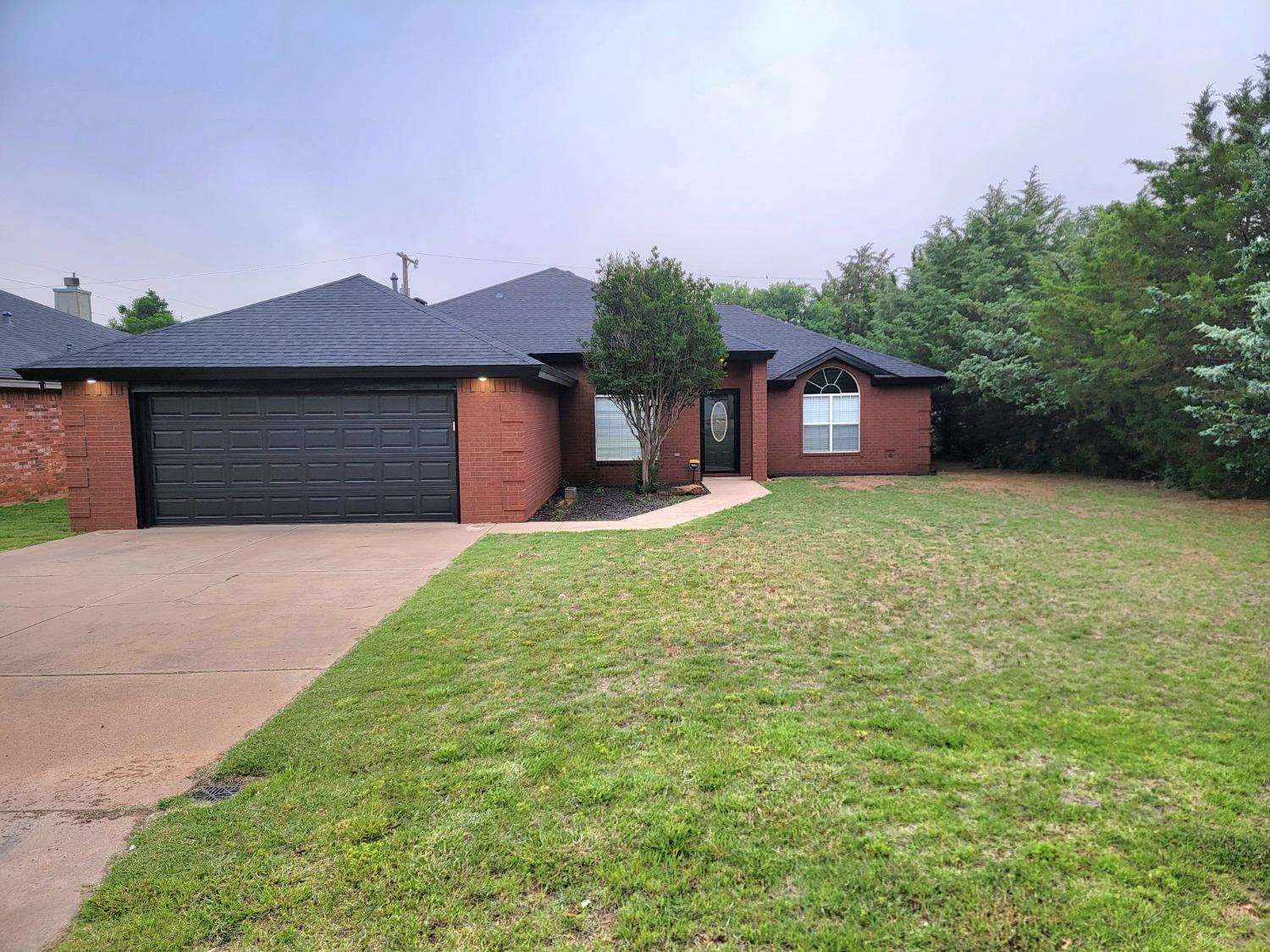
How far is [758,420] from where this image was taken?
15.1 meters

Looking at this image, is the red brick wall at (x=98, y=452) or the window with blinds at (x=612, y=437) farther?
the window with blinds at (x=612, y=437)

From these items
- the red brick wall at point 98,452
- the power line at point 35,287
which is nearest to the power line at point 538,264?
the red brick wall at point 98,452

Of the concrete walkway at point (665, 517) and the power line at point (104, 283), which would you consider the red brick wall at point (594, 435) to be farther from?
the power line at point (104, 283)

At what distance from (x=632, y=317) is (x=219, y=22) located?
910cm

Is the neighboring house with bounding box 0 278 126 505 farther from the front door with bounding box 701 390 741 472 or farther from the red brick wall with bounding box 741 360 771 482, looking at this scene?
the red brick wall with bounding box 741 360 771 482

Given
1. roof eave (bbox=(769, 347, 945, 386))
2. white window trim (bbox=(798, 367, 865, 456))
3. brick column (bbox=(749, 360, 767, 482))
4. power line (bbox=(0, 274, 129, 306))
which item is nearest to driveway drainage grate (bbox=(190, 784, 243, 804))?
brick column (bbox=(749, 360, 767, 482))

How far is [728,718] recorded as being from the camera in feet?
11.3

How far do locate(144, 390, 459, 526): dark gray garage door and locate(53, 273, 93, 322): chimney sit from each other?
19.4 meters

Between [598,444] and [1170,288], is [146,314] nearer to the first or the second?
[598,444]

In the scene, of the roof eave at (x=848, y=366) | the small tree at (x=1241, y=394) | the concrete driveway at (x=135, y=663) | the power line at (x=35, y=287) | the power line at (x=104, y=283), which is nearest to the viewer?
the concrete driveway at (x=135, y=663)

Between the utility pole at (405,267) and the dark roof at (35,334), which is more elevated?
the utility pole at (405,267)

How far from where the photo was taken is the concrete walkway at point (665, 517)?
9570mm

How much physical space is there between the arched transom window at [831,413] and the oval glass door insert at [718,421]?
230 centimetres

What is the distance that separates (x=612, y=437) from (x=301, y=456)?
256 inches
